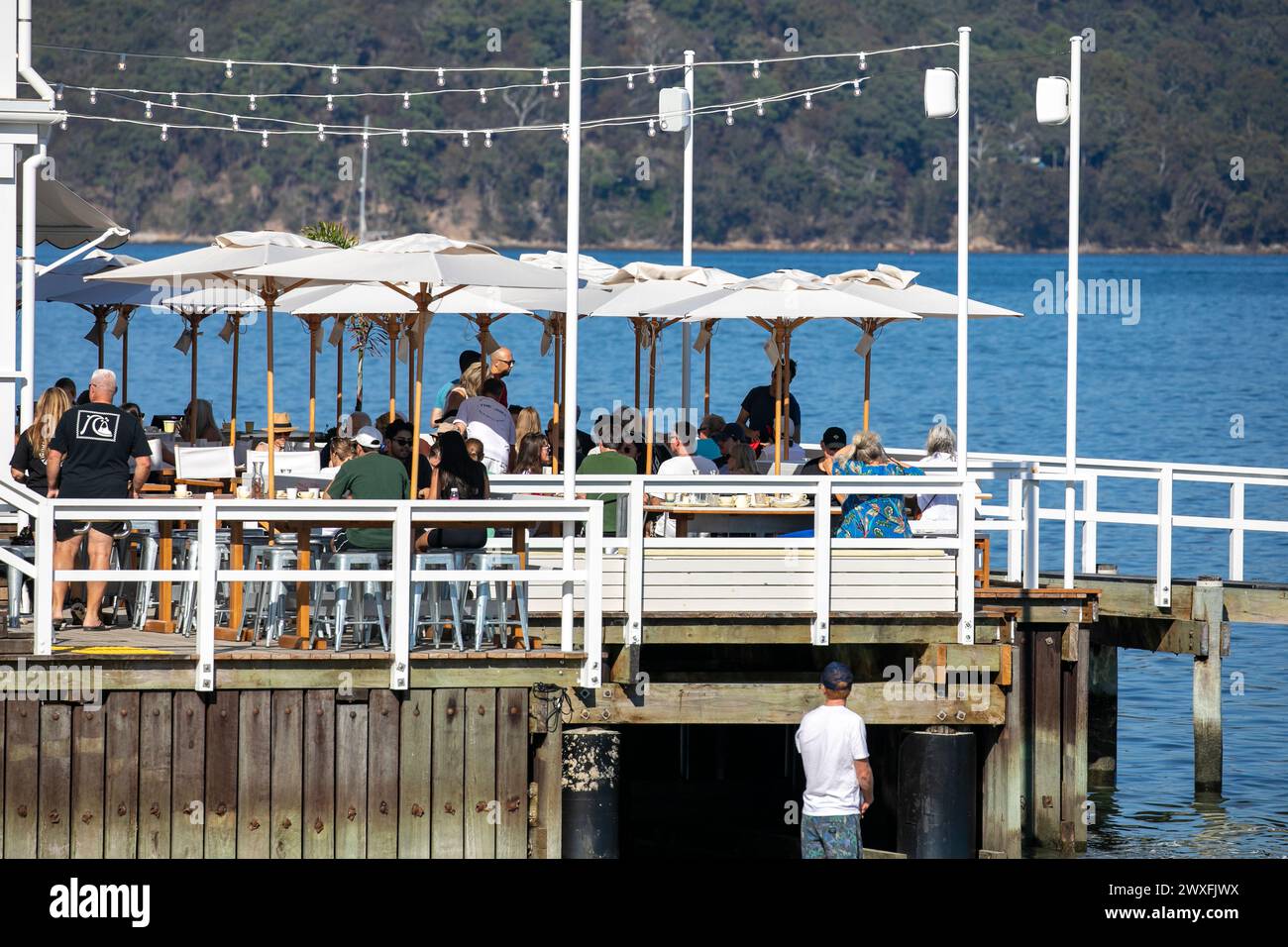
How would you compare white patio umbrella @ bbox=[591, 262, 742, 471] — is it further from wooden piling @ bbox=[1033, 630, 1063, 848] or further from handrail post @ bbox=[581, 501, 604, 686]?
handrail post @ bbox=[581, 501, 604, 686]

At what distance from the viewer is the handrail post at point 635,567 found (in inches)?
540

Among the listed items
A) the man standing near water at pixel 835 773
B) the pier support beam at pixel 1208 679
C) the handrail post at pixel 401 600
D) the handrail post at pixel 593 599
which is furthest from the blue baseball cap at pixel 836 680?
the pier support beam at pixel 1208 679

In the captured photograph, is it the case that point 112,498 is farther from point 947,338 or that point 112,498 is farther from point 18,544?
point 947,338

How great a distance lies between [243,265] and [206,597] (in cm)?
429

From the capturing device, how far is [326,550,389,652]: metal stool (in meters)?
13.2

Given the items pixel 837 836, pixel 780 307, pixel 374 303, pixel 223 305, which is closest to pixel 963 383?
pixel 780 307

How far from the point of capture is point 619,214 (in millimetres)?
131000

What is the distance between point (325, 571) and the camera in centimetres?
1264

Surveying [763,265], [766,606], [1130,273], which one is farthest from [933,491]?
[1130,273]

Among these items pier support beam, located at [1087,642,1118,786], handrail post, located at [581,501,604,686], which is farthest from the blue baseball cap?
pier support beam, located at [1087,642,1118,786]

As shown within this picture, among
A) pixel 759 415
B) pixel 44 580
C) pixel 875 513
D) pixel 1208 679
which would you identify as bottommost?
pixel 1208 679

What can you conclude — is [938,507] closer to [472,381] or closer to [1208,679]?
[1208,679]
